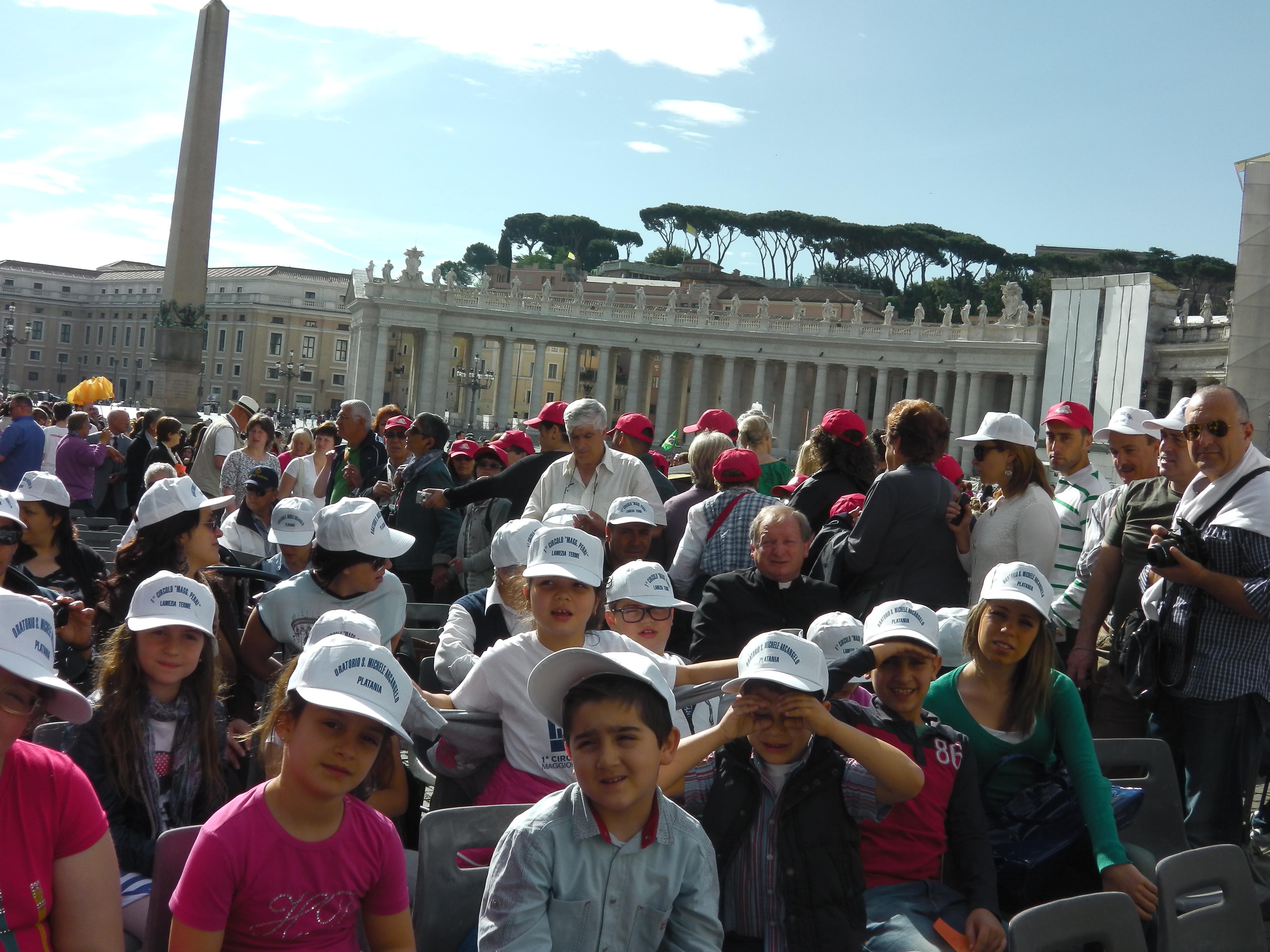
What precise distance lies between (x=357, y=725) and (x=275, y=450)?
43.1 feet

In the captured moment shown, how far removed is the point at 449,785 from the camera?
3.64 m

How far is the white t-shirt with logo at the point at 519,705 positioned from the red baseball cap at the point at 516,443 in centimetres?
530

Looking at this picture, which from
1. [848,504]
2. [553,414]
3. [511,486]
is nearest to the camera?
[848,504]

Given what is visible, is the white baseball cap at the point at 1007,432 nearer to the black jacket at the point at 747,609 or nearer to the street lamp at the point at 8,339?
the black jacket at the point at 747,609

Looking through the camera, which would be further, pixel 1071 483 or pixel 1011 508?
pixel 1071 483

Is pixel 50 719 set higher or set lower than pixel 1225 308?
lower

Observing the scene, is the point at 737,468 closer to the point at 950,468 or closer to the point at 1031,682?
the point at 950,468

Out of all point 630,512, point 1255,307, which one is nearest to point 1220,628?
point 630,512

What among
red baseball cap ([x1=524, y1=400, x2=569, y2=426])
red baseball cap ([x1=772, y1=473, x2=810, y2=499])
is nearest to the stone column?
red baseball cap ([x1=772, y1=473, x2=810, y2=499])

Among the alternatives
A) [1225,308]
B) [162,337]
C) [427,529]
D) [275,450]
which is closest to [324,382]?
[1225,308]

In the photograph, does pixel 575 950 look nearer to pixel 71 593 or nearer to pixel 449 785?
pixel 449 785

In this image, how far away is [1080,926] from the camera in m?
2.90

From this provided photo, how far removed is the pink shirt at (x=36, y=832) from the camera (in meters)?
2.33

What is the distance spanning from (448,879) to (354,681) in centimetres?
68
